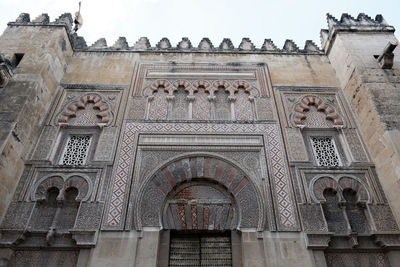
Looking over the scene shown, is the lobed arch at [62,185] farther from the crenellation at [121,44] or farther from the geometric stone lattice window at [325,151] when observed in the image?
the geometric stone lattice window at [325,151]

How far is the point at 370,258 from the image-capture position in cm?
414

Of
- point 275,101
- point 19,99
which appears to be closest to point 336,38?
point 275,101

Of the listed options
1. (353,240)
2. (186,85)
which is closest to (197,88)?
(186,85)

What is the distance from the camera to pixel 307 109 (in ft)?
19.1

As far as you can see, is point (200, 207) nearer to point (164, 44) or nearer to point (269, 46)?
point (164, 44)

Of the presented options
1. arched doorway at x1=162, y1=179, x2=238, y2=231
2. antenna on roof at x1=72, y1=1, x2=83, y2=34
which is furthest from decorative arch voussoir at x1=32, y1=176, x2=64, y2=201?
antenna on roof at x1=72, y1=1, x2=83, y2=34

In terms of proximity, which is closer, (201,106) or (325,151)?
(325,151)

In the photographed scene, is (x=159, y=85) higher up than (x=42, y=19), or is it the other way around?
(x=42, y=19)

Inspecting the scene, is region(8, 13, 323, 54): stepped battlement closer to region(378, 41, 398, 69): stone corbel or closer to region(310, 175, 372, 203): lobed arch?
region(378, 41, 398, 69): stone corbel

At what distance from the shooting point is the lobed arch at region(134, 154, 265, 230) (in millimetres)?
4355

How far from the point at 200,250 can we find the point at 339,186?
2.44 meters

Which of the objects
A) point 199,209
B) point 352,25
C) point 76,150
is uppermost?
point 352,25

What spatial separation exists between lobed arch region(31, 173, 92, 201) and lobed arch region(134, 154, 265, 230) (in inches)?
33.0

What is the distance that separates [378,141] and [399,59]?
2.16 meters
